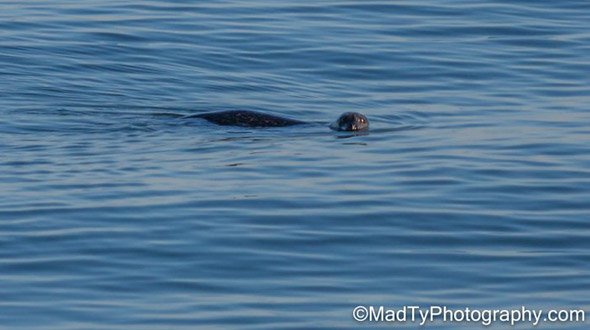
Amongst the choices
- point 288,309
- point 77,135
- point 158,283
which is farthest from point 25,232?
point 77,135

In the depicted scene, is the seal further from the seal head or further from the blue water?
the blue water

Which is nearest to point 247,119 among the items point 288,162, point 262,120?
point 262,120

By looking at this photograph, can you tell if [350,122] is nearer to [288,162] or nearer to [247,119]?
[247,119]

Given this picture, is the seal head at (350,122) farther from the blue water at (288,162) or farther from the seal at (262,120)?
the blue water at (288,162)

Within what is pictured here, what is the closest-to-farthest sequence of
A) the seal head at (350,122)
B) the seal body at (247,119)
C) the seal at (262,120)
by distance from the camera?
the seal head at (350,122), the seal at (262,120), the seal body at (247,119)

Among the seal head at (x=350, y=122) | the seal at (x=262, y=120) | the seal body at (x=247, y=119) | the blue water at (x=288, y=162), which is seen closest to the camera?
the blue water at (x=288, y=162)

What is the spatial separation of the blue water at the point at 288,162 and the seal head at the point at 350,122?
14 centimetres

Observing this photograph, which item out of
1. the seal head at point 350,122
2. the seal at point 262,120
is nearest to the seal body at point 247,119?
the seal at point 262,120

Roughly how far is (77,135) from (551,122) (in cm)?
527

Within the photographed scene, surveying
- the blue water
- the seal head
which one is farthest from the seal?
the blue water

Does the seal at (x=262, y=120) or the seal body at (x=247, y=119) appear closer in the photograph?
the seal at (x=262, y=120)

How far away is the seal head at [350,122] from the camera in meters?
18.0

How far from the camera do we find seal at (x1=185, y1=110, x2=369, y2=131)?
18.2 meters

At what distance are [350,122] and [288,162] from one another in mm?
1746
